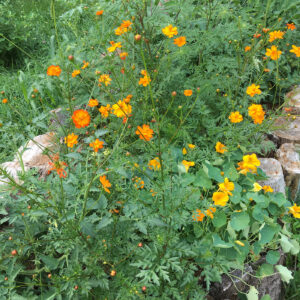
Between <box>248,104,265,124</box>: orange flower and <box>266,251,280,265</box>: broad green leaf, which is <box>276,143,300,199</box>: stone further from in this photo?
<box>266,251,280,265</box>: broad green leaf

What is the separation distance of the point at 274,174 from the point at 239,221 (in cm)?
52

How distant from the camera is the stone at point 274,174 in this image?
1884 mm

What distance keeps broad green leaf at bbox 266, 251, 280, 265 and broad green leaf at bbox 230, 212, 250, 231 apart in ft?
0.82

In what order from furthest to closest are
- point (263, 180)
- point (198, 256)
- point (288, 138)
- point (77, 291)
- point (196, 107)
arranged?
point (288, 138), point (196, 107), point (263, 180), point (198, 256), point (77, 291)

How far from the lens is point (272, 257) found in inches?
63.6

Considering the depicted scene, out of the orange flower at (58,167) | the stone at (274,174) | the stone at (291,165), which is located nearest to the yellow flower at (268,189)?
the stone at (274,174)

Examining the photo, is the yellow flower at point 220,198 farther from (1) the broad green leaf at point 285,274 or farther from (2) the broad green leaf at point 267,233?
(1) the broad green leaf at point 285,274

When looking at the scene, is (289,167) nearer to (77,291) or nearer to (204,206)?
(204,206)

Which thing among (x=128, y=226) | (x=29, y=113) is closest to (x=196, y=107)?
(x=128, y=226)

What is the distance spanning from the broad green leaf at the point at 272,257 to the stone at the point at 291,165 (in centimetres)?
65

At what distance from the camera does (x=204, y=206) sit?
60.1 inches

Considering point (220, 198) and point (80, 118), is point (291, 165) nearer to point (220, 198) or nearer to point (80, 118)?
point (220, 198)

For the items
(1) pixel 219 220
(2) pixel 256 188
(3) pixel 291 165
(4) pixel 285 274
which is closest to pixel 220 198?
(1) pixel 219 220

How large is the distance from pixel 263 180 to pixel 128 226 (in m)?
1.00
